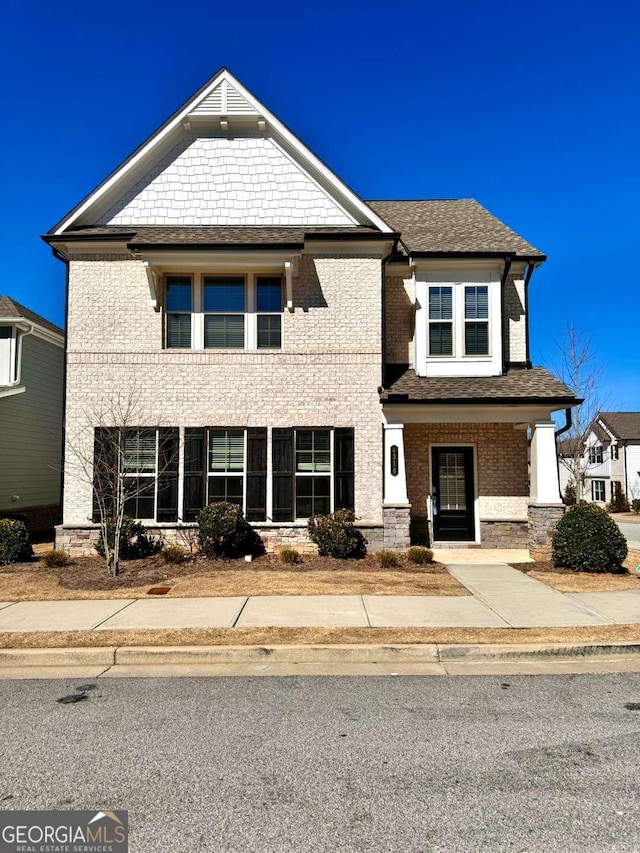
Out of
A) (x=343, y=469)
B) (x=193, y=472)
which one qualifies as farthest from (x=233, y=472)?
(x=343, y=469)

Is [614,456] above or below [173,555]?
above

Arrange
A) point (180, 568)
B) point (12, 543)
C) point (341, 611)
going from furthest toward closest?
point (12, 543)
point (180, 568)
point (341, 611)

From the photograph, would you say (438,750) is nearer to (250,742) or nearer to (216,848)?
(250,742)

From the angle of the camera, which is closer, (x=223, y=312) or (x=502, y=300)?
(x=223, y=312)

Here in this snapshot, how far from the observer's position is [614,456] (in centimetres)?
4197

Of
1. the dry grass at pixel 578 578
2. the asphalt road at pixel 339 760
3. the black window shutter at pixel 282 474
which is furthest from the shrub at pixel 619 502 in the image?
the asphalt road at pixel 339 760

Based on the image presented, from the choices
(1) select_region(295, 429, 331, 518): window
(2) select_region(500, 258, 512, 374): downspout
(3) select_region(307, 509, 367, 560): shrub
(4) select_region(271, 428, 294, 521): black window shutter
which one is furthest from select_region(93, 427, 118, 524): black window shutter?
(2) select_region(500, 258, 512, 374): downspout

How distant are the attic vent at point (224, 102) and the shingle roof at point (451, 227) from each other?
4.66m

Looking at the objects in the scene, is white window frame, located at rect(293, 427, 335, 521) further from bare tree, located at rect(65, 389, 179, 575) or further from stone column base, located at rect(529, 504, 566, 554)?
stone column base, located at rect(529, 504, 566, 554)

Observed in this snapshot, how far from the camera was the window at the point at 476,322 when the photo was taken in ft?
46.2

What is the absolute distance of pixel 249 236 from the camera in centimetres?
1333

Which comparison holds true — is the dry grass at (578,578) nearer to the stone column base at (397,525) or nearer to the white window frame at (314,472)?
the stone column base at (397,525)

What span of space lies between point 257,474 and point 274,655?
22.6 feet

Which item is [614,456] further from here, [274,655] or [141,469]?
[274,655]
